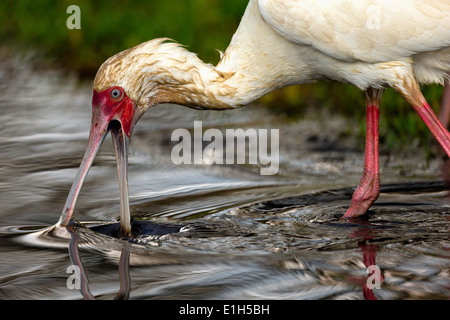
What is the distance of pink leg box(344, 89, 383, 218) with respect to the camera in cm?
623

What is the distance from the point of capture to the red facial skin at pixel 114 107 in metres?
5.74

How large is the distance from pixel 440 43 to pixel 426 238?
4.00 feet

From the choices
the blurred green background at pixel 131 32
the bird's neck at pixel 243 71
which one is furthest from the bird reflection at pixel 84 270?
the blurred green background at pixel 131 32

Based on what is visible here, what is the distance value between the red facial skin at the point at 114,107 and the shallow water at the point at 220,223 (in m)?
0.68

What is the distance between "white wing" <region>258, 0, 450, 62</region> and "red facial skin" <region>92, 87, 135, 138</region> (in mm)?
1014

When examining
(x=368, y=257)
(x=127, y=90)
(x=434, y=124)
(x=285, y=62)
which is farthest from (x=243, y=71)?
(x=368, y=257)

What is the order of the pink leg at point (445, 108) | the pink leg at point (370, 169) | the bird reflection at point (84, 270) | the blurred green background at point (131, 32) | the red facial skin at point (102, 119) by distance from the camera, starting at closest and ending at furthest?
the bird reflection at point (84, 270) → the red facial skin at point (102, 119) → the pink leg at point (370, 169) → the pink leg at point (445, 108) → the blurred green background at point (131, 32)

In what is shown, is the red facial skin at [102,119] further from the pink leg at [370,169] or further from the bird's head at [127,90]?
the pink leg at [370,169]

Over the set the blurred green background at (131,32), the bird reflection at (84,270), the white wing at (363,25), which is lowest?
the bird reflection at (84,270)

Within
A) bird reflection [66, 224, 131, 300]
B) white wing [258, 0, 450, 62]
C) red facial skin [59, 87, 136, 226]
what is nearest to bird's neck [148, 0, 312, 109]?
white wing [258, 0, 450, 62]

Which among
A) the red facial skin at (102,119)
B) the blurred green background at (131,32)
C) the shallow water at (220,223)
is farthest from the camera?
the blurred green background at (131,32)

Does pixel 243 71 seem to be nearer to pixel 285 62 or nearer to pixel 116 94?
pixel 285 62

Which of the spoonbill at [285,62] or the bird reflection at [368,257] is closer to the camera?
the bird reflection at [368,257]

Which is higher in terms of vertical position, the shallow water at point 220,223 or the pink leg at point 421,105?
the pink leg at point 421,105
